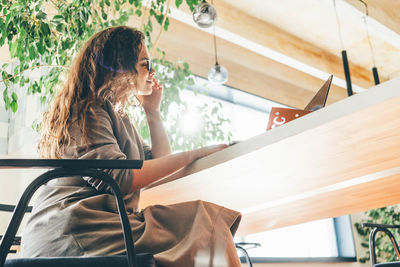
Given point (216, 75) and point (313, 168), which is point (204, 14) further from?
point (313, 168)

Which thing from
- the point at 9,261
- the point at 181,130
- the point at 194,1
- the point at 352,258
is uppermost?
the point at 194,1

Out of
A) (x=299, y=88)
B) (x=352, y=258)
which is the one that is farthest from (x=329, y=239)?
(x=299, y=88)

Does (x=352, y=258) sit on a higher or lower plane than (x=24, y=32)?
lower

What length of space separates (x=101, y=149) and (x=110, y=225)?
206 mm

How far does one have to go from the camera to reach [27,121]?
128 inches

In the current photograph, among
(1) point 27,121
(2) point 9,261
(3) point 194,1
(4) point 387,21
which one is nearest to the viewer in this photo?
(2) point 9,261

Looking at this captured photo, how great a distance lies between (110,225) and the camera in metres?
1.03

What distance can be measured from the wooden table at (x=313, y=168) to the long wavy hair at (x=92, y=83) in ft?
1.08

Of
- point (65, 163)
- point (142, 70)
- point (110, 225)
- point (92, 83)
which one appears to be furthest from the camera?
point (142, 70)

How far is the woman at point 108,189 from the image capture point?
991 mm

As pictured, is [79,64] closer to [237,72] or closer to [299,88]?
[237,72]

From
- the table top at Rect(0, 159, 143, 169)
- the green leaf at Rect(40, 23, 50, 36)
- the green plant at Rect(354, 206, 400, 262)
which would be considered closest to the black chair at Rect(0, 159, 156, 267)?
the table top at Rect(0, 159, 143, 169)

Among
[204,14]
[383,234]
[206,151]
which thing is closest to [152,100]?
[206,151]

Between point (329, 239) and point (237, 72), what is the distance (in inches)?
114
